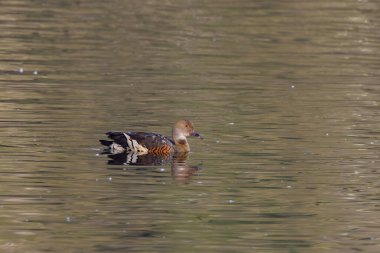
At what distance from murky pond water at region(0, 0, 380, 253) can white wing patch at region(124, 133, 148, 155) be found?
16.5 inches

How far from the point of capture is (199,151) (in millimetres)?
16578

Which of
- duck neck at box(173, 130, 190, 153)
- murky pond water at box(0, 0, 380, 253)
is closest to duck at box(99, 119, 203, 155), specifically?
duck neck at box(173, 130, 190, 153)

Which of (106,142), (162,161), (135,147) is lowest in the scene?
(162,161)

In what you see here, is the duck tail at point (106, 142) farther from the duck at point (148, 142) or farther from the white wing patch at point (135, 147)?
the white wing patch at point (135, 147)

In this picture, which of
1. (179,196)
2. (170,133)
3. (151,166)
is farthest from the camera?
(170,133)

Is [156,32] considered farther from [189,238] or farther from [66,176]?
[189,238]

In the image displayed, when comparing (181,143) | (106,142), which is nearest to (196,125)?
(181,143)

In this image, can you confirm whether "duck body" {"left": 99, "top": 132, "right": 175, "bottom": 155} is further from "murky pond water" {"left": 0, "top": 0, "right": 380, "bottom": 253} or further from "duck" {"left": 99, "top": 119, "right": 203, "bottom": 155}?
"murky pond water" {"left": 0, "top": 0, "right": 380, "bottom": 253}

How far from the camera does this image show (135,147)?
53.0 feet

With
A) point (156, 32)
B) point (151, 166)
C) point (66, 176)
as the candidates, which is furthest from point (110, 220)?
point (156, 32)

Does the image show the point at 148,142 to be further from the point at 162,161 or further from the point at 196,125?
the point at 196,125

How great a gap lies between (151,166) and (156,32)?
12.7m

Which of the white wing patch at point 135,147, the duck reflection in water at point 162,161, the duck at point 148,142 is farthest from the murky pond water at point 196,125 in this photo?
the white wing patch at point 135,147

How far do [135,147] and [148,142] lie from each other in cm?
20
